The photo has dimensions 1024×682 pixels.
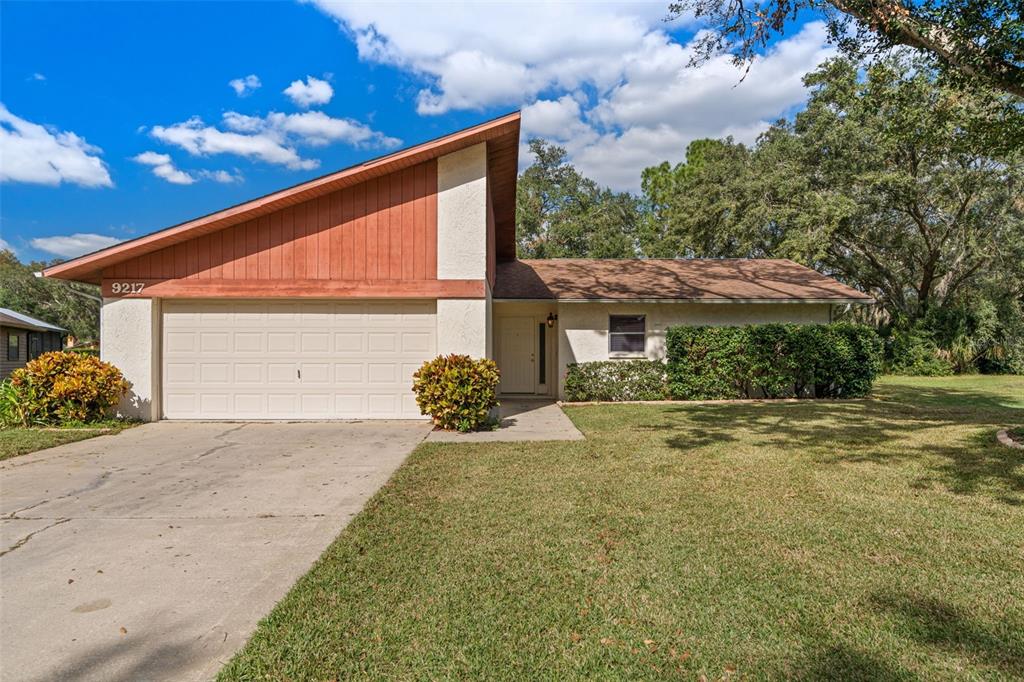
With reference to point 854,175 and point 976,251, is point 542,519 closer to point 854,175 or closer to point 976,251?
point 854,175

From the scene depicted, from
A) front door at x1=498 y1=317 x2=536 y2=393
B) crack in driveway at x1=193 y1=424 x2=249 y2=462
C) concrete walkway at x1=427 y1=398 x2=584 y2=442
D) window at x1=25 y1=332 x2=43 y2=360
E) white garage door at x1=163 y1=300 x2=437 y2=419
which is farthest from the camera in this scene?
window at x1=25 y1=332 x2=43 y2=360

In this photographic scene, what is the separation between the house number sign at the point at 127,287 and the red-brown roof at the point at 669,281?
7.32m

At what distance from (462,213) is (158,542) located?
7.05 m

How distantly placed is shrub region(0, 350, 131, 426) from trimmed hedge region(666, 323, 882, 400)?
38.3ft

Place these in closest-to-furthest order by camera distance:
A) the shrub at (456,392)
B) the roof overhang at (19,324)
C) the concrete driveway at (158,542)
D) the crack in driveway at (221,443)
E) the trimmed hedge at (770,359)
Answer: the concrete driveway at (158,542) → the crack in driveway at (221,443) → the shrub at (456,392) → the trimmed hedge at (770,359) → the roof overhang at (19,324)

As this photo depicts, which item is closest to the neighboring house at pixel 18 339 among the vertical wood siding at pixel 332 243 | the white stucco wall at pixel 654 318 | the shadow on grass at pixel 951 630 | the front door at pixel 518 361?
the vertical wood siding at pixel 332 243

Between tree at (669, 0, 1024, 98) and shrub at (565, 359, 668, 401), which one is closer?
tree at (669, 0, 1024, 98)

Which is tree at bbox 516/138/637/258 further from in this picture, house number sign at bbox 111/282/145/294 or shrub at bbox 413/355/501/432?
house number sign at bbox 111/282/145/294

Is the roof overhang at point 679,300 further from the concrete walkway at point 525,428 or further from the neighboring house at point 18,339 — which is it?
the neighboring house at point 18,339

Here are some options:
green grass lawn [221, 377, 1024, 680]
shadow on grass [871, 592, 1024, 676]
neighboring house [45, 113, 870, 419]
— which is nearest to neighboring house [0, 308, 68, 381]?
neighboring house [45, 113, 870, 419]

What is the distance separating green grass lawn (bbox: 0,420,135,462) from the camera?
715 cm

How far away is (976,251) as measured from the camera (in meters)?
20.0

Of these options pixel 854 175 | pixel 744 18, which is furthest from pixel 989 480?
pixel 854 175

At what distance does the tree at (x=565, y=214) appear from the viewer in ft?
102
